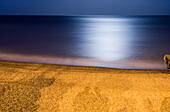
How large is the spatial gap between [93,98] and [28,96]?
4.20ft

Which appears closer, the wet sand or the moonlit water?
the wet sand

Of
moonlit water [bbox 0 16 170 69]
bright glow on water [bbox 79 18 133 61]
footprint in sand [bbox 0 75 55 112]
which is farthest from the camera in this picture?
bright glow on water [bbox 79 18 133 61]

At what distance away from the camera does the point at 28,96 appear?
137 inches

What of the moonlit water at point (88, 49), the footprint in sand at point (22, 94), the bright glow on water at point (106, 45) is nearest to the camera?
the footprint in sand at point (22, 94)

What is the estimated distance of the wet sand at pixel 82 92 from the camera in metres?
3.19

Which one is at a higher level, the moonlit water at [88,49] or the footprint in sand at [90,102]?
the moonlit water at [88,49]

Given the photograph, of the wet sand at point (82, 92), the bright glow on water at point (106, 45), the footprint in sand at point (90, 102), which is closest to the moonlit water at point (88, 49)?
the bright glow on water at point (106, 45)

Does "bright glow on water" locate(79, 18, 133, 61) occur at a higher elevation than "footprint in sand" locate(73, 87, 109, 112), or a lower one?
higher

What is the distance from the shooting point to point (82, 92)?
373 cm

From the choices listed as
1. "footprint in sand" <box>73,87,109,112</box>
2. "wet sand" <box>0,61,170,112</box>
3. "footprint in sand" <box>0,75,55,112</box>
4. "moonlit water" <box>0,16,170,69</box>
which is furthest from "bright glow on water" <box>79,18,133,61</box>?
"footprint in sand" <box>73,87,109,112</box>

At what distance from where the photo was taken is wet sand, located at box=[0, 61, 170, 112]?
3186 mm

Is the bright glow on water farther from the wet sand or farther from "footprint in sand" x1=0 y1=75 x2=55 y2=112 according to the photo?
"footprint in sand" x1=0 y1=75 x2=55 y2=112

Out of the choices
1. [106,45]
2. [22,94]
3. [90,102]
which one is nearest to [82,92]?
[90,102]

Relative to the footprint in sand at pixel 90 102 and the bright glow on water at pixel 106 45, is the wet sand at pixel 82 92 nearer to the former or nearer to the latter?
the footprint in sand at pixel 90 102
